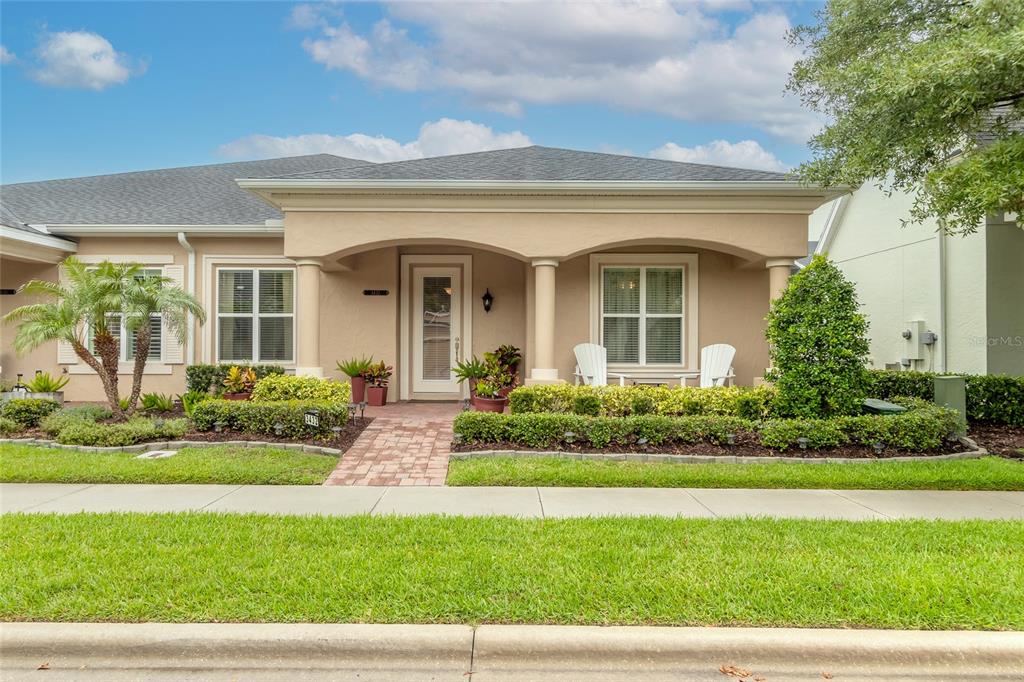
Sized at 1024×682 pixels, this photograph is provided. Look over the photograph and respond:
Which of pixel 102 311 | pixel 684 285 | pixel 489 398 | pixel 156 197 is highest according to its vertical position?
pixel 156 197

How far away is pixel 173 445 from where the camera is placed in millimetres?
6953

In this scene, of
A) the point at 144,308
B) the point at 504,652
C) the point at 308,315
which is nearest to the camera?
the point at 504,652

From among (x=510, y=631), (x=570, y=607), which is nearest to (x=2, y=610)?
(x=510, y=631)

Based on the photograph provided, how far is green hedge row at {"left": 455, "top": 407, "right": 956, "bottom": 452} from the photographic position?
6.57m

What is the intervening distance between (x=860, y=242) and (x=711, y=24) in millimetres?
5844

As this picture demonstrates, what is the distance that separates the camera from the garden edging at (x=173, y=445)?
22.3 feet

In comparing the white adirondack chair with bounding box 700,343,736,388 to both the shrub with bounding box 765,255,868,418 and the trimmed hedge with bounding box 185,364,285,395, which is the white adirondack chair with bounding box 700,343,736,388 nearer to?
the shrub with bounding box 765,255,868,418

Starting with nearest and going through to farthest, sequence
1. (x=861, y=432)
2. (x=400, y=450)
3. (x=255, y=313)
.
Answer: (x=861, y=432), (x=400, y=450), (x=255, y=313)

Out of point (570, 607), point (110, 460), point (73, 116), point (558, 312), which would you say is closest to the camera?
point (570, 607)

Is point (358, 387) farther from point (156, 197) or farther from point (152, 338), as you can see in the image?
point (156, 197)

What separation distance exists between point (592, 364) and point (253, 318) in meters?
6.40

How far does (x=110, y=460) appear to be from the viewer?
6238mm

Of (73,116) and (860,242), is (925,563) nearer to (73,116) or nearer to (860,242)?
(860,242)

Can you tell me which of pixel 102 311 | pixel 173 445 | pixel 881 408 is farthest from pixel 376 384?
pixel 881 408
